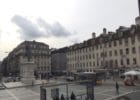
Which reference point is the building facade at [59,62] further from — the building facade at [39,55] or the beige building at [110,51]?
the beige building at [110,51]

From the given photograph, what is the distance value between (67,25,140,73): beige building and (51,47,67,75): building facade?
1380 cm

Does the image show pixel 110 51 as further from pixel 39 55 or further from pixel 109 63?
pixel 39 55

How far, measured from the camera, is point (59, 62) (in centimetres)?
10969

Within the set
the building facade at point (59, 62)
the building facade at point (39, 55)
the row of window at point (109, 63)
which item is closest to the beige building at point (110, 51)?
the row of window at point (109, 63)

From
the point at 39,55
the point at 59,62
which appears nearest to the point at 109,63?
the point at 59,62

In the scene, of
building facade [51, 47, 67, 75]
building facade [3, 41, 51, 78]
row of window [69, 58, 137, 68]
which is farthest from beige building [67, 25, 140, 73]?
building facade [3, 41, 51, 78]

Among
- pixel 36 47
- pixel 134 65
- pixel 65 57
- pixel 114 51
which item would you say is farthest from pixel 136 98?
pixel 36 47

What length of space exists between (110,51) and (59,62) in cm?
4522

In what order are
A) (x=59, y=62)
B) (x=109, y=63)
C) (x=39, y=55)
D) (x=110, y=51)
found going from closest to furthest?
1. (x=110, y=51)
2. (x=109, y=63)
3. (x=59, y=62)
4. (x=39, y=55)

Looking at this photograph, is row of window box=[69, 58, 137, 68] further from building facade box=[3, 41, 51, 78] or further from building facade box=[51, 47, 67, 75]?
building facade box=[3, 41, 51, 78]

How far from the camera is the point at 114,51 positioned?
66.9 m

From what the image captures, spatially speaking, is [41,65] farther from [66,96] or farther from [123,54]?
[66,96]

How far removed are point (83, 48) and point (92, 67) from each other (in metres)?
9.67

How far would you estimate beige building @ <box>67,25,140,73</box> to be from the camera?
60219 millimetres
